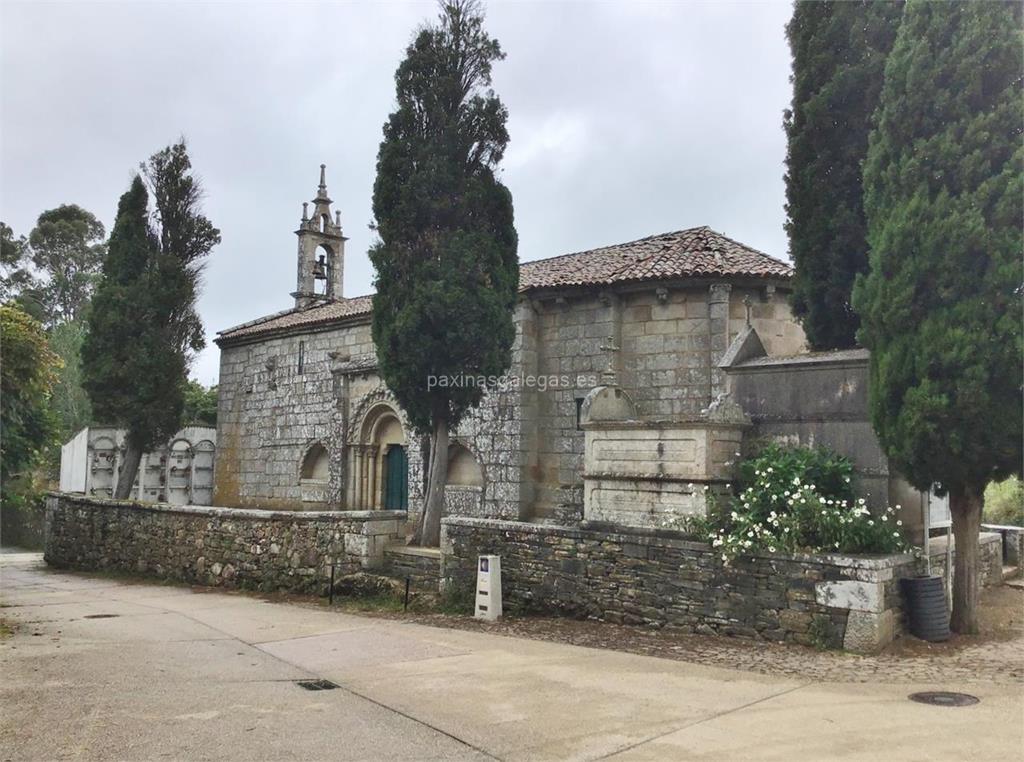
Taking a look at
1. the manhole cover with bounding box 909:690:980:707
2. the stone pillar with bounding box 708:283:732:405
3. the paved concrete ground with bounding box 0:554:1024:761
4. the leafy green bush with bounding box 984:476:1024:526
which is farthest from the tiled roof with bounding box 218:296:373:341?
the leafy green bush with bounding box 984:476:1024:526

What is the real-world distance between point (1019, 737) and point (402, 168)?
1093 cm

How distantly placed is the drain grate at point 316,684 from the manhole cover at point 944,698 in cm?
446

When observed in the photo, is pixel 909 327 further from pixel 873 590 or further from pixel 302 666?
pixel 302 666

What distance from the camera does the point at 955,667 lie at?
7203 mm

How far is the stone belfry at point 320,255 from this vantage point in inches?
1021

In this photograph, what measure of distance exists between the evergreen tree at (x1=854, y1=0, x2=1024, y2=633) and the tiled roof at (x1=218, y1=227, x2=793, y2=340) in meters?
5.35

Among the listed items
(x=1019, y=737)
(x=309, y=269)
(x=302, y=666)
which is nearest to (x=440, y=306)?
(x=302, y=666)

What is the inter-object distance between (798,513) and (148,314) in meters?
16.4

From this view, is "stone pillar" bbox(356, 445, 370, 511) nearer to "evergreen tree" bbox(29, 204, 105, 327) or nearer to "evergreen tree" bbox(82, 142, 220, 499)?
"evergreen tree" bbox(82, 142, 220, 499)

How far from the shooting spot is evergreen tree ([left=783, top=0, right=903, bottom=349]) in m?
10.3

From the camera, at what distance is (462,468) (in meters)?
16.6

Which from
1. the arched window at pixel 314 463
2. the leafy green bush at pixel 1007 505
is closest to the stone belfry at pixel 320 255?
the arched window at pixel 314 463

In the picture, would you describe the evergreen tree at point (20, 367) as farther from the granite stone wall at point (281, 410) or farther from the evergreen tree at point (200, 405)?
the evergreen tree at point (200, 405)

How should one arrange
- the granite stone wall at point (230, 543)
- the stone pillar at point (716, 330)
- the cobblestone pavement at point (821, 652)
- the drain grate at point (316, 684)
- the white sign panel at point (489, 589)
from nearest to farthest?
the drain grate at point (316, 684)
the cobblestone pavement at point (821, 652)
the white sign panel at point (489, 589)
the granite stone wall at point (230, 543)
the stone pillar at point (716, 330)
